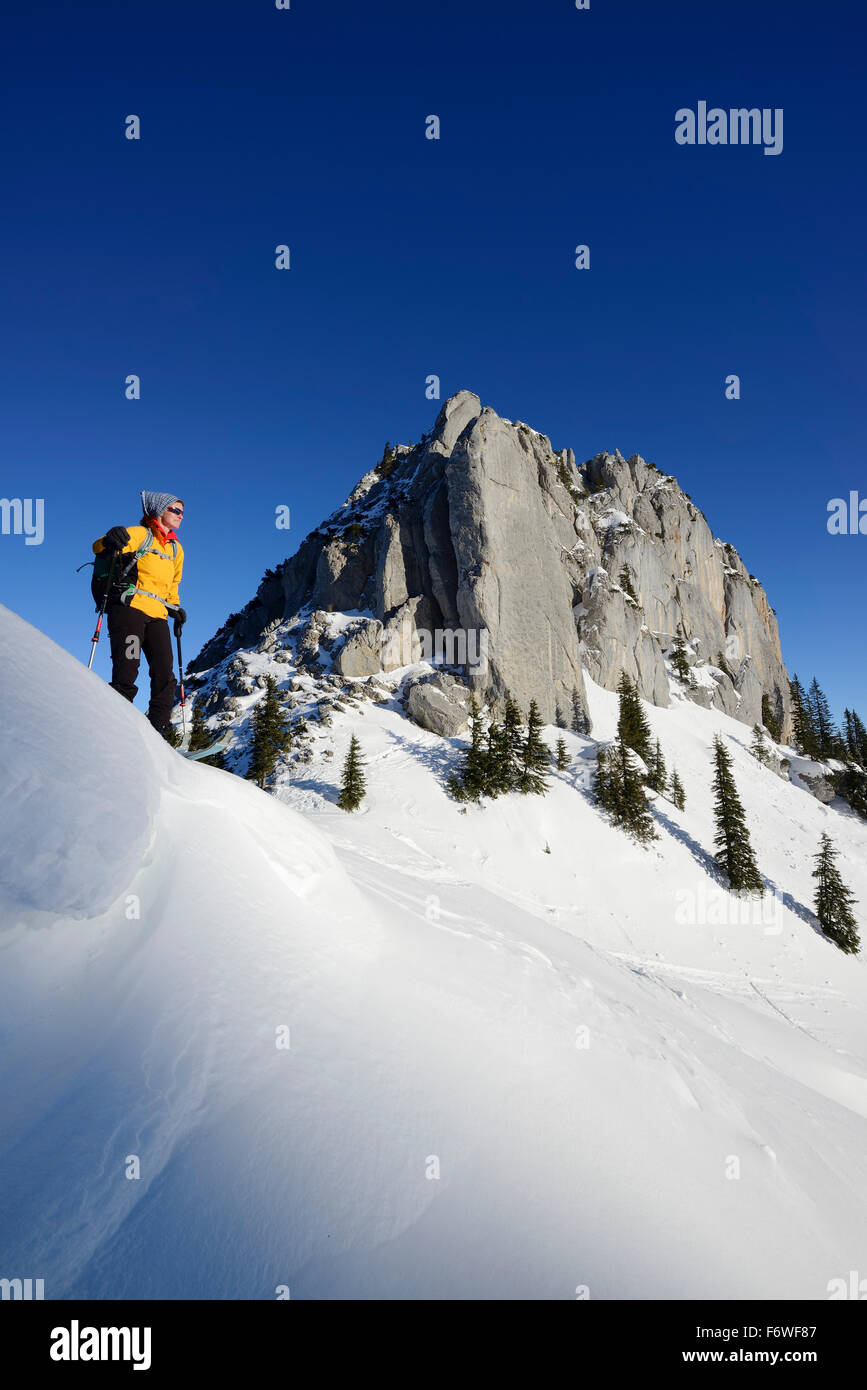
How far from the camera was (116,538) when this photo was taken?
579cm

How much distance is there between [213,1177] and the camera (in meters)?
2.00

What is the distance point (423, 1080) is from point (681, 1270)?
56.7 inches

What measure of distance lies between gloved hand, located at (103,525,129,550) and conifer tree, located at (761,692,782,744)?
7650 cm

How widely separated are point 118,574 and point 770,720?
78658 millimetres

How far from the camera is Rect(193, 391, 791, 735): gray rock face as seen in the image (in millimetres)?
41938

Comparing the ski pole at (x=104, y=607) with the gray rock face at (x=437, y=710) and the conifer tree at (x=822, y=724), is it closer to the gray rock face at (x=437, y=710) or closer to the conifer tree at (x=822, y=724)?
the gray rock face at (x=437, y=710)

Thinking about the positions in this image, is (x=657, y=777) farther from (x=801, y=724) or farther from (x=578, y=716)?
(x=801, y=724)

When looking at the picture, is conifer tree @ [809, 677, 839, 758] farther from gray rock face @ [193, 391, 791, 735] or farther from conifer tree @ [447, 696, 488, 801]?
conifer tree @ [447, 696, 488, 801]

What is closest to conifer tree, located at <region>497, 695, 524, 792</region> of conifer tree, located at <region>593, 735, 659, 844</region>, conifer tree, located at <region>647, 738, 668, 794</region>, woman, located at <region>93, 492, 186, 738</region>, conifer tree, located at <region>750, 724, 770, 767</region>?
conifer tree, located at <region>593, 735, 659, 844</region>

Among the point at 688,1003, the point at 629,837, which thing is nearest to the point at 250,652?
the point at 629,837
